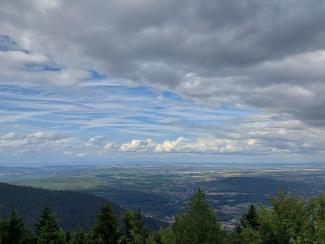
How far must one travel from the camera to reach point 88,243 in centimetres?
5903

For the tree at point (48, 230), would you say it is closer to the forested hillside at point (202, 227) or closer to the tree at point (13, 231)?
the forested hillside at point (202, 227)

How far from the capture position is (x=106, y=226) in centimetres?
5859

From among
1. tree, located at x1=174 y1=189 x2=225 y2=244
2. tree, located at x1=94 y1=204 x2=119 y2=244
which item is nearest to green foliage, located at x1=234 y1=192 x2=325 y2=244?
tree, located at x1=174 y1=189 x2=225 y2=244

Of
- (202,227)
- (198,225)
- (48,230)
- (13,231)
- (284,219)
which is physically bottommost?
(13,231)

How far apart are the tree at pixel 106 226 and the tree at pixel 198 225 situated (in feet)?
91.7

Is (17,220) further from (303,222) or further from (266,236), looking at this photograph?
(303,222)

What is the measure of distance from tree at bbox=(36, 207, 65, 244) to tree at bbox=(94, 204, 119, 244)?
5.63 m

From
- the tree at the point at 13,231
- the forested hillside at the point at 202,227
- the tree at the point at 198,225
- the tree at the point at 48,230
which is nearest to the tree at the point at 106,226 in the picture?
the forested hillside at the point at 202,227

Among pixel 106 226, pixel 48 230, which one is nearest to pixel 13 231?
pixel 48 230

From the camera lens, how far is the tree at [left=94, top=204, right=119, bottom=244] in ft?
190

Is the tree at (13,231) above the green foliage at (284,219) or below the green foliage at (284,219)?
below

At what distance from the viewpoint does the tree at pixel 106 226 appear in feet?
190

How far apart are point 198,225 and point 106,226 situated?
3005 centimetres

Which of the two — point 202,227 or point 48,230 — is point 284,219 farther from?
point 48,230
